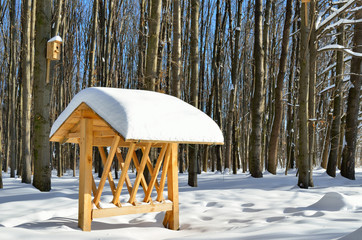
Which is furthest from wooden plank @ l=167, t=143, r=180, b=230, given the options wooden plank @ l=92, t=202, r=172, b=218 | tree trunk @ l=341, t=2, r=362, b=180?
tree trunk @ l=341, t=2, r=362, b=180

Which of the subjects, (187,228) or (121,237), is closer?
(121,237)

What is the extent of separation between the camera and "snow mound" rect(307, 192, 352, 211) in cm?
537

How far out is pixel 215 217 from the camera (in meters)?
5.60

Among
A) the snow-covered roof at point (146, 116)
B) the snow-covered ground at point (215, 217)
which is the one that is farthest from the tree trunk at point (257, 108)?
the snow-covered roof at point (146, 116)

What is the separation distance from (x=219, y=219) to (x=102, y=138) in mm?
2289

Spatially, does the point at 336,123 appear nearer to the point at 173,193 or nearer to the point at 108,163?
the point at 173,193

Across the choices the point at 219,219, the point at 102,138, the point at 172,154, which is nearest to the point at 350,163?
the point at 219,219

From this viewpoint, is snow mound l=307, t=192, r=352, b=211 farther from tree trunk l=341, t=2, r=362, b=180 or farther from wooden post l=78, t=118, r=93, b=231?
tree trunk l=341, t=2, r=362, b=180

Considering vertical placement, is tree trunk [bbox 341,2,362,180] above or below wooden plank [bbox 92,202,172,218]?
above

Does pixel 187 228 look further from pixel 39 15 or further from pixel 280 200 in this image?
pixel 39 15

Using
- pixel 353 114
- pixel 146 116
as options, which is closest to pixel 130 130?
pixel 146 116

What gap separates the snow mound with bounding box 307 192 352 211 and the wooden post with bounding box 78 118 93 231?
11.6 ft

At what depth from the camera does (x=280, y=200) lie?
6754 millimetres

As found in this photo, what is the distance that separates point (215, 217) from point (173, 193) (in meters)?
0.92
